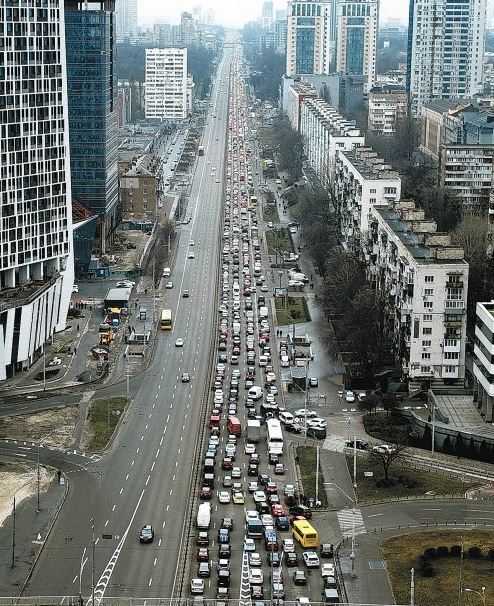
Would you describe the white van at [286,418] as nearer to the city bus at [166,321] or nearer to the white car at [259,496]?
the white car at [259,496]

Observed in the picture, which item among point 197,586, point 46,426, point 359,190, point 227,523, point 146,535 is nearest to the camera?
point 197,586

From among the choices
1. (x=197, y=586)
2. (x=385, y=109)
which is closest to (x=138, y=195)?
(x=385, y=109)

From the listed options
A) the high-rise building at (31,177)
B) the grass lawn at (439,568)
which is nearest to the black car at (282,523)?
the grass lawn at (439,568)

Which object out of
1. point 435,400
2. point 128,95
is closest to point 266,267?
point 435,400

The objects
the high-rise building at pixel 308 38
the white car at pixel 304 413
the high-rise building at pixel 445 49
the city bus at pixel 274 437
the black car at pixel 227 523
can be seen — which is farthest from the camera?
the high-rise building at pixel 308 38

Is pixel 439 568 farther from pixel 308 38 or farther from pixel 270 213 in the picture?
pixel 308 38

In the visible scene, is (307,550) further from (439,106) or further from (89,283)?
(439,106)

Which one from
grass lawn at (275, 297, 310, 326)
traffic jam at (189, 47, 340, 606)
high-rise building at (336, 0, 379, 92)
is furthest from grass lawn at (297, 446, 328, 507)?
high-rise building at (336, 0, 379, 92)
